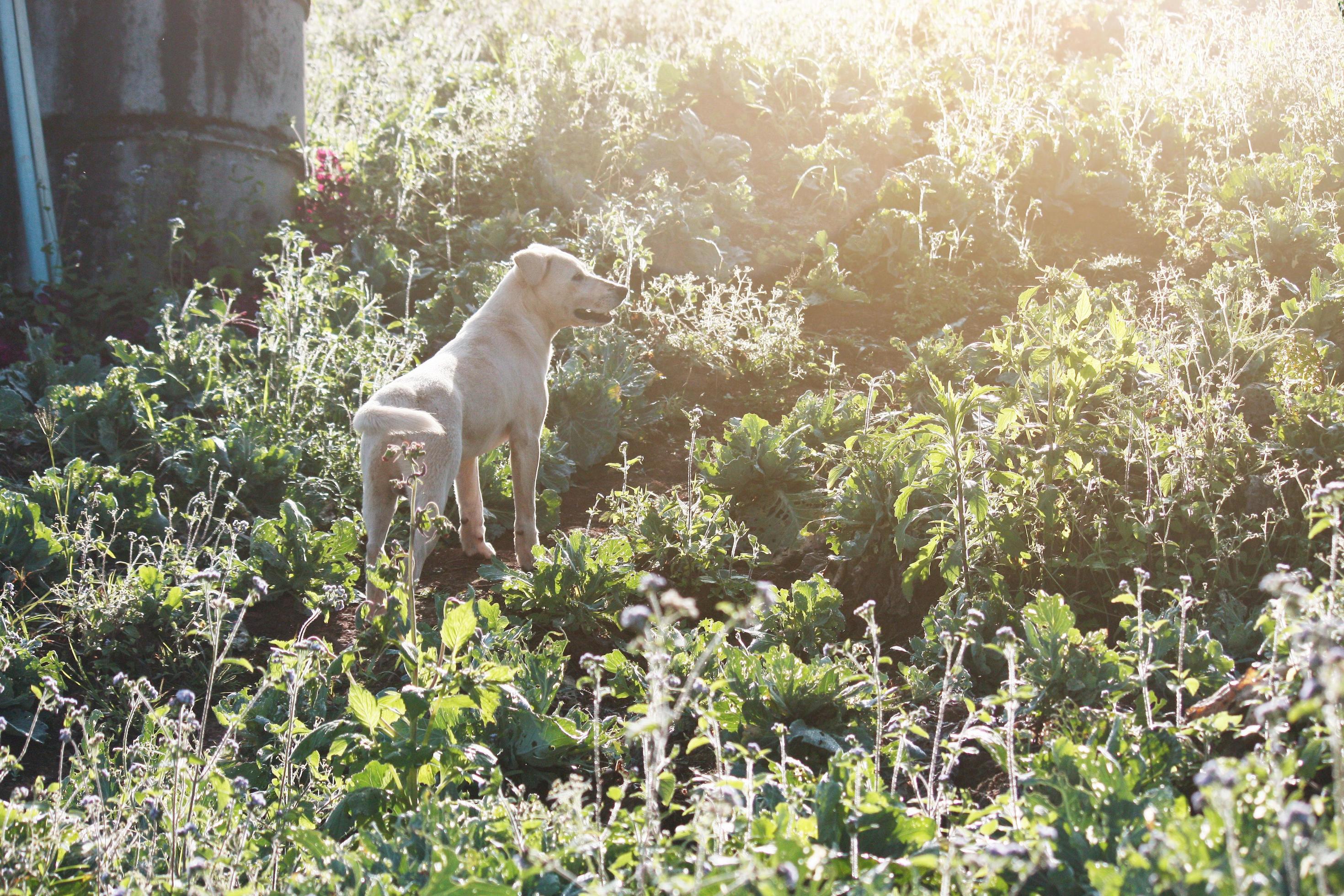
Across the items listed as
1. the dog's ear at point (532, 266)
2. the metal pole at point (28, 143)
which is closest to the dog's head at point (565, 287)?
the dog's ear at point (532, 266)

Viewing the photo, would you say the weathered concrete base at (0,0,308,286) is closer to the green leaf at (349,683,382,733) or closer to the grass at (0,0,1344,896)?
the grass at (0,0,1344,896)

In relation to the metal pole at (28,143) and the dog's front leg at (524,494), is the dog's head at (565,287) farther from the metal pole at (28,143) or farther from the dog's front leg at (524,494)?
the metal pole at (28,143)

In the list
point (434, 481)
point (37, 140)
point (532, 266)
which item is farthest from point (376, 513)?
point (37, 140)

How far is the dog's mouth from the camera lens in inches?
209

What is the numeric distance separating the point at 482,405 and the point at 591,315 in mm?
944

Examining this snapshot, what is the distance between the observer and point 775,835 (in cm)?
200

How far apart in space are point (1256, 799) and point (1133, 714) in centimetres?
87

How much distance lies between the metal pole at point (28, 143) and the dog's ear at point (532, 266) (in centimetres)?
410

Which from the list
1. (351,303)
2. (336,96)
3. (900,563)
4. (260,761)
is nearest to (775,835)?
(260,761)

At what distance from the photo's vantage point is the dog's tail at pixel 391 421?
3941 mm

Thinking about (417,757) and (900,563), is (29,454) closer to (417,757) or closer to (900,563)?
(417,757)

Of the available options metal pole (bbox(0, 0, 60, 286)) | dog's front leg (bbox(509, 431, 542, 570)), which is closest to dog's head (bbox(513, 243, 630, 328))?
dog's front leg (bbox(509, 431, 542, 570))

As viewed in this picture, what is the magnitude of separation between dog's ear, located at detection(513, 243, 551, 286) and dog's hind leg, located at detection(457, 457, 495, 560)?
0.95m

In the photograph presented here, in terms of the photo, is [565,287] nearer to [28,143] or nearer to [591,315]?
[591,315]
